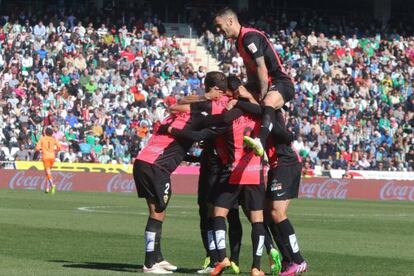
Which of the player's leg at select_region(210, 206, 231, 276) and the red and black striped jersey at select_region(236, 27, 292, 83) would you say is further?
the red and black striped jersey at select_region(236, 27, 292, 83)

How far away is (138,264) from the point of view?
14109 mm

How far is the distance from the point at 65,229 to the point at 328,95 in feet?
103

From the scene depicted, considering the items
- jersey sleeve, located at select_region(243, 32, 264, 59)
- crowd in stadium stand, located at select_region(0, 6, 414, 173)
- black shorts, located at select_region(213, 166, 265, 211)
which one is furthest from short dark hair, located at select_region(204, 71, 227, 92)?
crowd in stadium stand, located at select_region(0, 6, 414, 173)

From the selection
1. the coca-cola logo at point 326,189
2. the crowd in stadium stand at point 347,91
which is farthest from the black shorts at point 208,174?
the crowd in stadium stand at point 347,91

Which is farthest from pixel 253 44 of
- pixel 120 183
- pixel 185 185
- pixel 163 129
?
pixel 185 185

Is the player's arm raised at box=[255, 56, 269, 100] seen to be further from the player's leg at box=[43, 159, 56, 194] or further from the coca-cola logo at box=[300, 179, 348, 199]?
the coca-cola logo at box=[300, 179, 348, 199]

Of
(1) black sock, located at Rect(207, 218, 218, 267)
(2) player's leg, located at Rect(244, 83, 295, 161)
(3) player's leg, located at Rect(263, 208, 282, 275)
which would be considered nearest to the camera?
(2) player's leg, located at Rect(244, 83, 295, 161)

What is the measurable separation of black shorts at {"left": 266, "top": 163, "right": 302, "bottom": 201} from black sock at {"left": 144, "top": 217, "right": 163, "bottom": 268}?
1368 millimetres

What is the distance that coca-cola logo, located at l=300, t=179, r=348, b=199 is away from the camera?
41.8 metres

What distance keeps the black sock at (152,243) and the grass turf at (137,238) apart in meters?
0.25

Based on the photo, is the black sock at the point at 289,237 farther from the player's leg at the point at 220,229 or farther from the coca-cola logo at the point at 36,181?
the coca-cola logo at the point at 36,181

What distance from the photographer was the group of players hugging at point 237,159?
12477 mm

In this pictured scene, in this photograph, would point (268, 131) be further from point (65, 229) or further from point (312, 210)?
point (312, 210)

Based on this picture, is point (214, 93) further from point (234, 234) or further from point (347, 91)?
point (347, 91)
